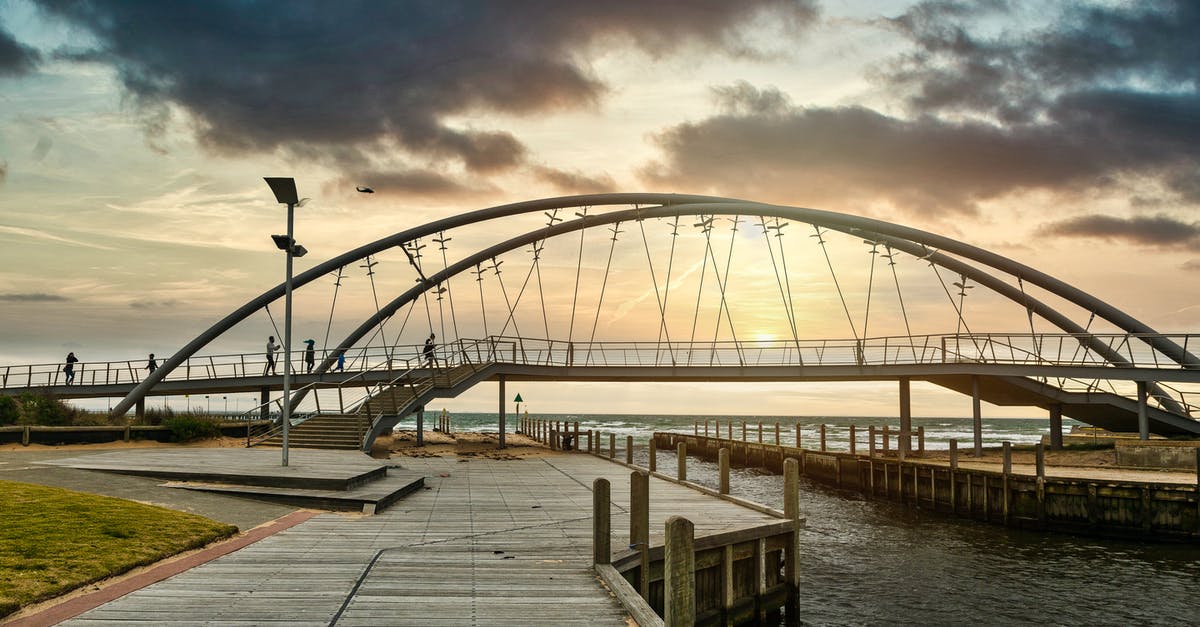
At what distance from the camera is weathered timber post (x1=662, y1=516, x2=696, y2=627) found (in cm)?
805

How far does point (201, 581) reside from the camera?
10453mm

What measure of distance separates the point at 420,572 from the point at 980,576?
1595 centimetres

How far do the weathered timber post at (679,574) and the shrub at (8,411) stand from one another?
37.3 metres

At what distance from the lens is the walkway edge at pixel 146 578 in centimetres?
878

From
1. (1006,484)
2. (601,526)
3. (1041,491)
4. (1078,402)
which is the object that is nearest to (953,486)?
(1006,484)

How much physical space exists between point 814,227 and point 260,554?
43.4 metres

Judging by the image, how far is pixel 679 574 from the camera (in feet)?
26.6

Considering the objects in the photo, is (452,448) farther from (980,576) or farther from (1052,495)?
(980,576)

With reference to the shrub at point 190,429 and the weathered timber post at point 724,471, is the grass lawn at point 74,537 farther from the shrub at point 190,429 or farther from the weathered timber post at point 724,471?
the shrub at point 190,429

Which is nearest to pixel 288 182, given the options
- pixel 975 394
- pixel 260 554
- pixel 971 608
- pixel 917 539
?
pixel 260 554

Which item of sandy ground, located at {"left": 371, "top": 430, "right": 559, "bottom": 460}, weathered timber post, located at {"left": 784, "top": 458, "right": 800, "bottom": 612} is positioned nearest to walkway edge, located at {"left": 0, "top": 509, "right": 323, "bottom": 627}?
weathered timber post, located at {"left": 784, "top": 458, "right": 800, "bottom": 612}

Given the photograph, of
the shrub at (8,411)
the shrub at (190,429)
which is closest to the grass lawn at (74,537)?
the shrub at (190,429)

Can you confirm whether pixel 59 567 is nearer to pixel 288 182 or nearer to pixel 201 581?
pixel 201 581

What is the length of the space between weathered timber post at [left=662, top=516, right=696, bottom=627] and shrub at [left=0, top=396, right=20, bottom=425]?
122ft
